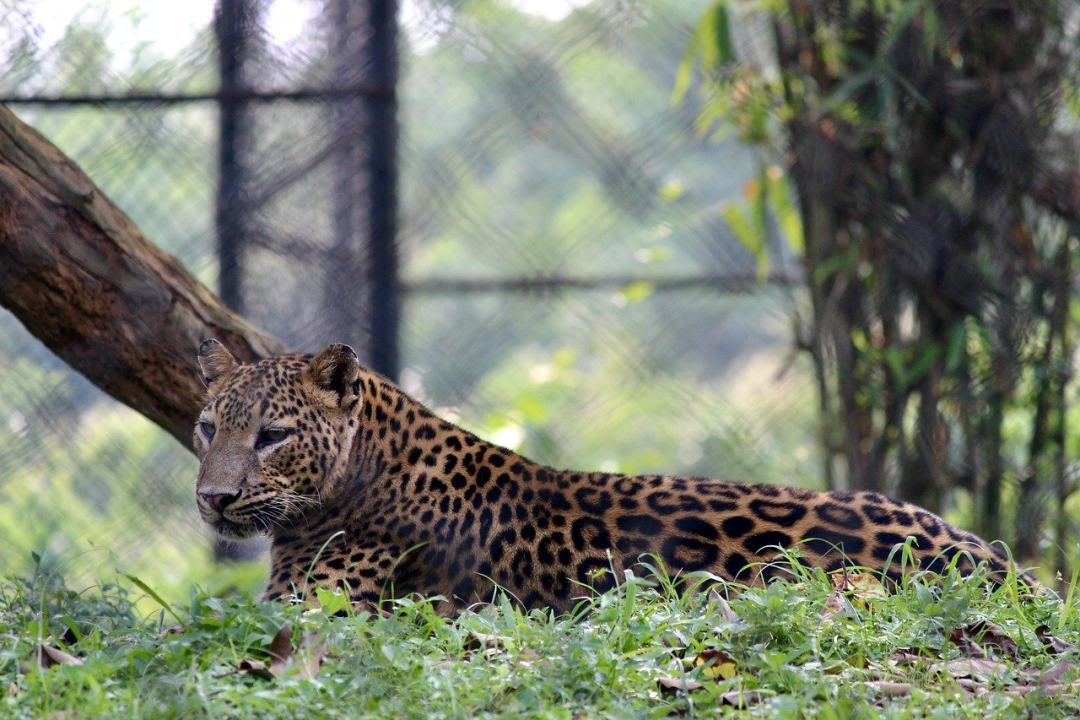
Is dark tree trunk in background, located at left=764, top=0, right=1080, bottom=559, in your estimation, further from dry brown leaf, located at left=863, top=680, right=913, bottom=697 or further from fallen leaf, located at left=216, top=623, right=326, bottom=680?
fallen leaf, located at left=216, top=623, right=326, bottom=680

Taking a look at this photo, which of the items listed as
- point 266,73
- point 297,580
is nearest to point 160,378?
point 297,580

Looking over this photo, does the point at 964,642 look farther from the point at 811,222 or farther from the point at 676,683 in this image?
the point at 811,222

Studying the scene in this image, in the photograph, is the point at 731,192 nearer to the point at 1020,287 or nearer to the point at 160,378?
the point at 1020,287

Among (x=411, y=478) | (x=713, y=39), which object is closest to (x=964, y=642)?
(x=411, y=478)

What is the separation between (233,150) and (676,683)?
3.34 metres

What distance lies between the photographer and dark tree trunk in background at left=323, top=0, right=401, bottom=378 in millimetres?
5184

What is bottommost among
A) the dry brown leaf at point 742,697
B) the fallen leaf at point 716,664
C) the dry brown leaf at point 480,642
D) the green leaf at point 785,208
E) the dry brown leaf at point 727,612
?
the dry brown leaf at point 480,642

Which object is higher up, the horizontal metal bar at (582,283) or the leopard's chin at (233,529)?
the horizontal metal bar at (582,283)

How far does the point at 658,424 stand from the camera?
37.9ft

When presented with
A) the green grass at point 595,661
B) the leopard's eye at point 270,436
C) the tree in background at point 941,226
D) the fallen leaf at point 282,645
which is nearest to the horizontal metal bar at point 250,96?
the tree in background at point 941,226

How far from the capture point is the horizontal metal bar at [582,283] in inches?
223

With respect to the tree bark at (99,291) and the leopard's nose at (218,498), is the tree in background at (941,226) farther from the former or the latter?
the leopard's nose at (218,498)

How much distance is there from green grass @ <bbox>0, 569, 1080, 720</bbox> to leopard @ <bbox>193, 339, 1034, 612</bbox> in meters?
0.44

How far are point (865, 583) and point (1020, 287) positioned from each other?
3002 mm
